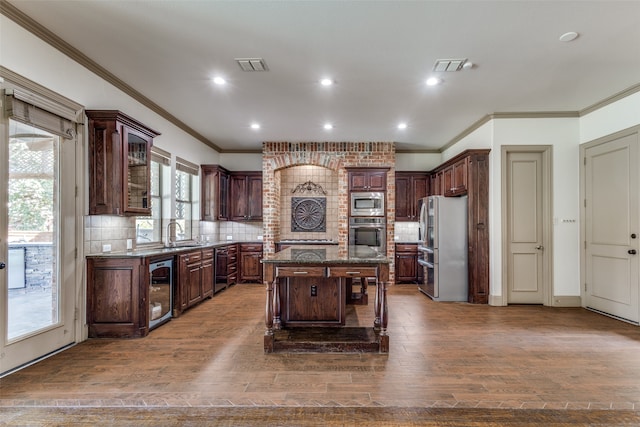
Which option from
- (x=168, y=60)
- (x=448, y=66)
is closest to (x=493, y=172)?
(x=448, y=66)

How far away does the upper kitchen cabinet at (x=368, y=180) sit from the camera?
21.7 ft

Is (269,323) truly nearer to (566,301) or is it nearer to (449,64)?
A: (449,64)

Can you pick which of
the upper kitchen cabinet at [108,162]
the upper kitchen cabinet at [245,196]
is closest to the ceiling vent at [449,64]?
the upper kitchen cabinet at [108,162]

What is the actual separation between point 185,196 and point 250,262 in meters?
1.89

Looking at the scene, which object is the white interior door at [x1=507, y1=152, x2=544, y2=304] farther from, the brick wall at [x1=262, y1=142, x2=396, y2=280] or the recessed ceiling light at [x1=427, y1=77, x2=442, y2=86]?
the brick wall at [x1=262, y1=142, x2=396, y2=280]

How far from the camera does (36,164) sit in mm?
2887

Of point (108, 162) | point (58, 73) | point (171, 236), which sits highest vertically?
point (58, 73)

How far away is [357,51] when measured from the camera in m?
3.14

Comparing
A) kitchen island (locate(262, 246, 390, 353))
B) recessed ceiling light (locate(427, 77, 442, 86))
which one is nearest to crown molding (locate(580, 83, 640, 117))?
recessed ceiling light (locate(427, 77, 442, 86))

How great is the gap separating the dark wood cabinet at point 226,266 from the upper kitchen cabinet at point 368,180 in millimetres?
2691

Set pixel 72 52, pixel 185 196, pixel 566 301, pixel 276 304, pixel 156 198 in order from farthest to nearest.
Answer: pixel 185 196 < pixel 156 198 < pixel 566 301 < pixel 276 304 < pixel 72 52

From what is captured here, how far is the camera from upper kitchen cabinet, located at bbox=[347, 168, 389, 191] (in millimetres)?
6605

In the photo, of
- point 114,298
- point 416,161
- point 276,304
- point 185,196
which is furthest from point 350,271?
point 416,161

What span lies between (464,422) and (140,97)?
15.9 ft
